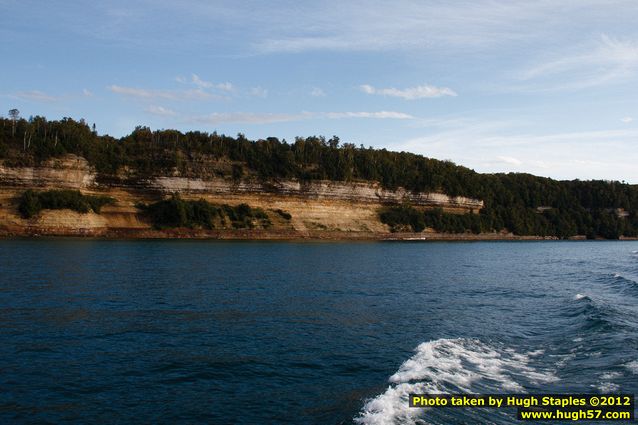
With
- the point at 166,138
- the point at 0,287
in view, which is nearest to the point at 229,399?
the point at 0,287

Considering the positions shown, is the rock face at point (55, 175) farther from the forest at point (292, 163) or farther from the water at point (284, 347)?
the water at point (284, 347)

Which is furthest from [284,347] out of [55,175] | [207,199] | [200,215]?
[207,199]

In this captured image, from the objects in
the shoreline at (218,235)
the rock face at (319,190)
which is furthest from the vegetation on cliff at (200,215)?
the rock face at (319,190)

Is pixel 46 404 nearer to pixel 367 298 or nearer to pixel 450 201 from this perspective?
pixel 367 298

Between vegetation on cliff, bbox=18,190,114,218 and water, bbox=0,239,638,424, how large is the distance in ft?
180

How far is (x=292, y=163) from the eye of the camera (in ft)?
418

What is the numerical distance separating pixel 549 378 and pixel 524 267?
2020 inches

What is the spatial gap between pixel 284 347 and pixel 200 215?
89.5m

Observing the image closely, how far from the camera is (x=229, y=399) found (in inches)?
620

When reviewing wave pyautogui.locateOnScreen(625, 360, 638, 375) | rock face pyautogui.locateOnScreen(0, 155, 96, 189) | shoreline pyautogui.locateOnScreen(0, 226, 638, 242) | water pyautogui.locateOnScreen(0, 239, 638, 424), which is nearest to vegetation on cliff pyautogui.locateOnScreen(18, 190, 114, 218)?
rock face pyautogui.locateOnScreen(0, 155, 96, 189)

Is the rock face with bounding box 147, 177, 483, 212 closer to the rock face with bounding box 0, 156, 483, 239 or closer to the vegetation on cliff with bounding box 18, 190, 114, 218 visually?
the rock face with bounding box 0, 156, 483, 239

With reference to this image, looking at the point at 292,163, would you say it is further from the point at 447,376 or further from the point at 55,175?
the point at 447,376

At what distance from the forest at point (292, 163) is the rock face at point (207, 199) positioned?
233 cm

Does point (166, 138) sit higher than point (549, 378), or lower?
higher
